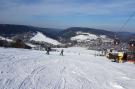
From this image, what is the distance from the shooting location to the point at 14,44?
106 metres

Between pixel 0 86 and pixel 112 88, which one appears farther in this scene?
pixel 112 88

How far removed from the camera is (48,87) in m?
14.4

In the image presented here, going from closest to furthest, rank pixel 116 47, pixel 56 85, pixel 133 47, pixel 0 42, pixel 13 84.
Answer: pixel 13 84 < pixel 56 85 < pixel 133 47 < pixel 116 47 < pixel 0 42

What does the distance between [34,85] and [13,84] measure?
1.19m

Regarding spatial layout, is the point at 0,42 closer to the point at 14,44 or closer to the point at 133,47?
the point at 14,44

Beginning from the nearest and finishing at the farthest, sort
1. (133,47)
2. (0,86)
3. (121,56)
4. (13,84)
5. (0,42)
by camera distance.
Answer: (0,86) → (13,84) → (121,56) → (133,47) → (0,42)

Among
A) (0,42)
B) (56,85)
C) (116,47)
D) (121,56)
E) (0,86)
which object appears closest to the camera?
(0,86)

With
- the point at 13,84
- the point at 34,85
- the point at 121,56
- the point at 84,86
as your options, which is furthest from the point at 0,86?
the point at 121,56

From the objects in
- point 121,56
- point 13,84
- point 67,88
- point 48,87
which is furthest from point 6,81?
point 121,56

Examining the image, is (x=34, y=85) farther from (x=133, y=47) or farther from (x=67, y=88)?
(x=133, y=47)

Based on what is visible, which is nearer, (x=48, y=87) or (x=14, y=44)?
(x=48, y=87)

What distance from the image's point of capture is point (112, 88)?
633 inches

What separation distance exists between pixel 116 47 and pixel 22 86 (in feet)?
227

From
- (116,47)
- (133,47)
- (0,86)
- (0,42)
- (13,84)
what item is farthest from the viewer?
(0,42)
